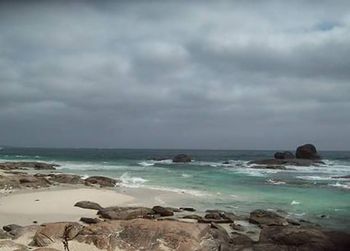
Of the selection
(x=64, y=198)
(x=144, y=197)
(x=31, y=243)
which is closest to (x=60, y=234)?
(x=31, y=243)

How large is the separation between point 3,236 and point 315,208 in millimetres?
14117

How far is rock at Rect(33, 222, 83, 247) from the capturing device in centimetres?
1081

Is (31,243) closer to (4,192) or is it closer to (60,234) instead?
(60,234)

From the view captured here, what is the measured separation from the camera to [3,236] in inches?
445

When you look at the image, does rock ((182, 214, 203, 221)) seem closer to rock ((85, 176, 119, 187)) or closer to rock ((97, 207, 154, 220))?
rock ((97, 207, 154, 220))

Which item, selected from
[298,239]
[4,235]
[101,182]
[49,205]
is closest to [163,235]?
[298,239]

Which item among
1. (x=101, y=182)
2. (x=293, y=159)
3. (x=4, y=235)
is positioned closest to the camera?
(x=4, y=235)

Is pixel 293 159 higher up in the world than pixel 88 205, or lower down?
higher up

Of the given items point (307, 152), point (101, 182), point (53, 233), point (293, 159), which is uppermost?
point (307, 152)

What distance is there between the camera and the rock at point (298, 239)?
34.4 feet

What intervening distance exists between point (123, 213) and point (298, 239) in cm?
664

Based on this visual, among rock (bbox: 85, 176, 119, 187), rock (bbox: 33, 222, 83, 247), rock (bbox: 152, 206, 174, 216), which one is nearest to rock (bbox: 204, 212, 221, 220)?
rock (bbox: 152, 206, 174, 216)

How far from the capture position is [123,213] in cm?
1519

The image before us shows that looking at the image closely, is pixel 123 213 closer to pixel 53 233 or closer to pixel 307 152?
pixel 53 233
